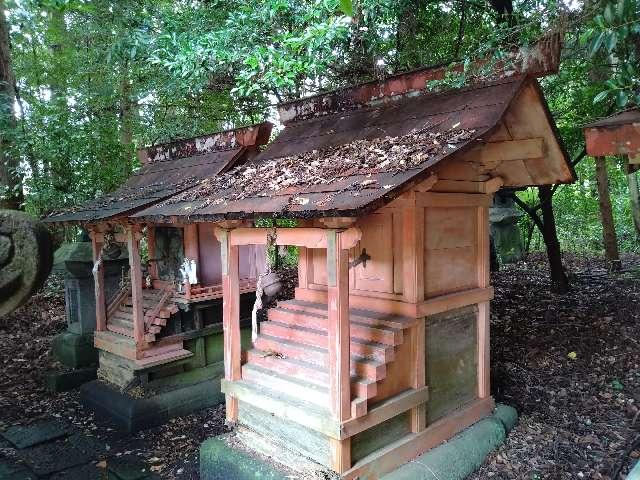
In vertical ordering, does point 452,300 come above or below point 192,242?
below

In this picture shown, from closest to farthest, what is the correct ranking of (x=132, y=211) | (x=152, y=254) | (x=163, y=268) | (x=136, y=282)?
(x=132, y=211) → (x=136, y=282) → (x=163, y=268) → (x=152, y=254)

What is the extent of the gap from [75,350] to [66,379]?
50 centimetres

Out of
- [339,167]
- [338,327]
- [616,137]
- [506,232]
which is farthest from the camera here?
[506,232]

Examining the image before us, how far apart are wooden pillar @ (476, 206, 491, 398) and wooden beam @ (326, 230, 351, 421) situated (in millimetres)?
2122

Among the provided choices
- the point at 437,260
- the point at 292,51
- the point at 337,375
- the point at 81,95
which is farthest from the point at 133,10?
the point at 337,375

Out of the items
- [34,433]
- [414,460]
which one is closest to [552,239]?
[414,460]

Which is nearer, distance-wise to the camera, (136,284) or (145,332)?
(136,284)

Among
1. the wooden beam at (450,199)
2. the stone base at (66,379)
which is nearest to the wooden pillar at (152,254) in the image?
the stone base at (66,379)

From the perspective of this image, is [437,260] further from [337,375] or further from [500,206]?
[500,206]

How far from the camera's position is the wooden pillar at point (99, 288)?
741cm

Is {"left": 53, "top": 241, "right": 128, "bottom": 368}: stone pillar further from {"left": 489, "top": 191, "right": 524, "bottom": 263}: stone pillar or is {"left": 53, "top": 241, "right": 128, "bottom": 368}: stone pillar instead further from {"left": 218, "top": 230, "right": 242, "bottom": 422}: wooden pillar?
{"left": 489, "top": 191, "right": 524, "bottom": 263}: stone pillar

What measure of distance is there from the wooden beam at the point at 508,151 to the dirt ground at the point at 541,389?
3179 millimetres

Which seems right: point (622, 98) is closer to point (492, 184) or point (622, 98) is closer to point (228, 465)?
point (492, 184)

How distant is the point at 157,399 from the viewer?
6.90 metres
